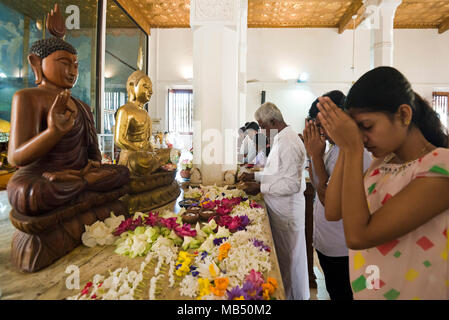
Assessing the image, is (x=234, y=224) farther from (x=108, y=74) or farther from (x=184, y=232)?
(x=108, y=74)

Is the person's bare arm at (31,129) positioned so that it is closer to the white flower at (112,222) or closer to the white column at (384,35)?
the white flower at (112,222)

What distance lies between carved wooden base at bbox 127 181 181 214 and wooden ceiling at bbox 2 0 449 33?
22.0ft

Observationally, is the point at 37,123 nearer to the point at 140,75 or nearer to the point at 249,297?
the point at 249,297

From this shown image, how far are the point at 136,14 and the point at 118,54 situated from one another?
7.76 ft

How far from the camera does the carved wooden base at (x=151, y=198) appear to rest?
7.14ft

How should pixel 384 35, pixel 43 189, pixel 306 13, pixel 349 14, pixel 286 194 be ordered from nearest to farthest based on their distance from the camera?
pixel 43 189, pixel 286 194, pixel 384 35, pixel 349 14, pixel 306 13

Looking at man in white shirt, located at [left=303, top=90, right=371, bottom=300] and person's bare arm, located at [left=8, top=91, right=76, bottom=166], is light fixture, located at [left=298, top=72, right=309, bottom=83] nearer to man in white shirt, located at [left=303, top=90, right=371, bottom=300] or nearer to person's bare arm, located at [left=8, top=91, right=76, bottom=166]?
man in white shirt, located at [left=303, top=90, right=371, bottom=300]

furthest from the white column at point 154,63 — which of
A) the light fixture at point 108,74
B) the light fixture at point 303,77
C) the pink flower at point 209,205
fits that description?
the pink flower at point 209,205

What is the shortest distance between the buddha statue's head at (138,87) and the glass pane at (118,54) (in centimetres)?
533

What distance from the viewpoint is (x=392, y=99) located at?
0.91m

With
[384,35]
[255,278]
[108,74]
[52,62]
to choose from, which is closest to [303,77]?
[384,35]

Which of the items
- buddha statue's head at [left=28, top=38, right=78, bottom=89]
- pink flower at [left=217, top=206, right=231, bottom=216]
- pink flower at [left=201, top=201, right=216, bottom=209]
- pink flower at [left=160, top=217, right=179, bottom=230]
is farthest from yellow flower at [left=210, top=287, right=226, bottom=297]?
buddha statue's head at [left=28, top=38, right=78, bottom=89]

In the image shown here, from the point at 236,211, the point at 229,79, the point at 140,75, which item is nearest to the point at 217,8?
the point at 229,79

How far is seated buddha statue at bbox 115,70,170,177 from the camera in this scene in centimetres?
237
